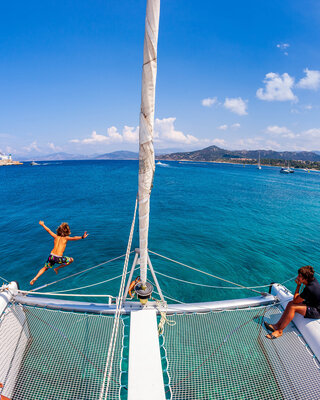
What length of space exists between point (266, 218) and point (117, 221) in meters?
16.9

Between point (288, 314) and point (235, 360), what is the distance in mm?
1688

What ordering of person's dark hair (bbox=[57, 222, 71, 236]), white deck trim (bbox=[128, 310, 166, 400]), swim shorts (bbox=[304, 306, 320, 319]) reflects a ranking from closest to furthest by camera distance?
white deck trim (bbox=[128, 310, 166, 400]), swim shorts (bbox=[304, 306, 320, 319]), person's dark hair (bbox=[57, 222, 71, 236])

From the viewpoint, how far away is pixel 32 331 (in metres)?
4.78

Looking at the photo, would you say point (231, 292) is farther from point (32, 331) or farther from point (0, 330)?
point (0, 330)

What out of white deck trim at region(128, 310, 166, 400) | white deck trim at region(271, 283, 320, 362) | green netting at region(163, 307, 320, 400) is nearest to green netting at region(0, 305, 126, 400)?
white deck trim at region(128, 310, 166, 400)

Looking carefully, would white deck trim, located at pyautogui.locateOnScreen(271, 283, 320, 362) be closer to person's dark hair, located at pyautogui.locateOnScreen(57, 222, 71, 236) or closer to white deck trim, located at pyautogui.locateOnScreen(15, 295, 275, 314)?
white deck trim, located at pyautogui.locateOnScreen(15, 295, 275, 314)

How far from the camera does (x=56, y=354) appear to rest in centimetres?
437

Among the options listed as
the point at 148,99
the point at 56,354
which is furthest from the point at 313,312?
the point at 56,354

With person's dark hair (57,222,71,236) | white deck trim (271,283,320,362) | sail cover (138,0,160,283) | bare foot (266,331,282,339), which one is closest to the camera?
sail cover (138,0,160,283)

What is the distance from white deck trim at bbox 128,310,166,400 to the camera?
125 inches

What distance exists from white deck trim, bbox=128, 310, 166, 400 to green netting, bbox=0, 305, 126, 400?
0.55 meters

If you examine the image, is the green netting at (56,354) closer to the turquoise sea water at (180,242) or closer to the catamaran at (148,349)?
the catamaran at (148,349)

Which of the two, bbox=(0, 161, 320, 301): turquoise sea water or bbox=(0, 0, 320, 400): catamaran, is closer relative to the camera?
bbox=(0, 0, 320, 400): catamaran

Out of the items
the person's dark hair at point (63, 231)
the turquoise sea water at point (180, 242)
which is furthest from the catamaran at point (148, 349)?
the turquoise sea water at point (180, 242)
